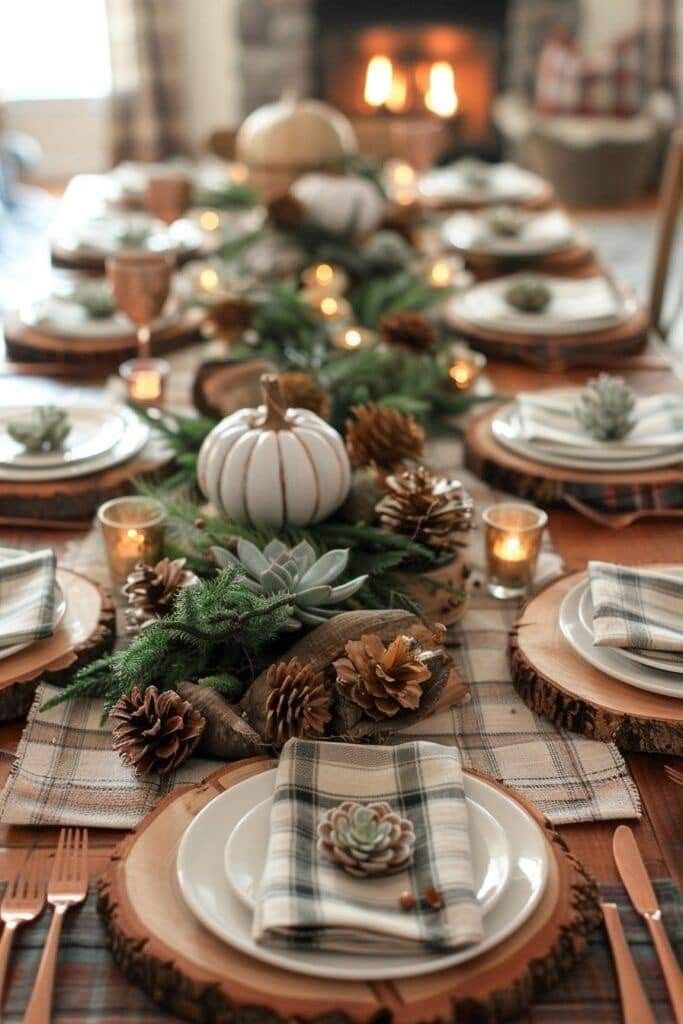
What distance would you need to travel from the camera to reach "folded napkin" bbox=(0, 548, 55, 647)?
44.4 inches

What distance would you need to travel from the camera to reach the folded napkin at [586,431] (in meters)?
1.59

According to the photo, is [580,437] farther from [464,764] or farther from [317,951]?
[317,951]

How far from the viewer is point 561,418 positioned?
166 cm

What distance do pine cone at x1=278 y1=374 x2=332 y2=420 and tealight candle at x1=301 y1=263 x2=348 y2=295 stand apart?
0.76m

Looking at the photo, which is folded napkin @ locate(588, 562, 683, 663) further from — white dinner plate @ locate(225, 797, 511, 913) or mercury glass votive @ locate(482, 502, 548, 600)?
white dinner plate @ locate(225, 797, 511, 913)

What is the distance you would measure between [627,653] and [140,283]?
43.4 inches

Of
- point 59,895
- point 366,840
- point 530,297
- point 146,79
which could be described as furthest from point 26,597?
point 146,79

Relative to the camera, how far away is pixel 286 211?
2428 millimetres

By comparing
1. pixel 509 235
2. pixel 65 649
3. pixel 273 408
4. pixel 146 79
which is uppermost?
pixel 273 408

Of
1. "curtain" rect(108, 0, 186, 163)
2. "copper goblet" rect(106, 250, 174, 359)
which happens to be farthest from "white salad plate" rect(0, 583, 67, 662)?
"curtain" rect(108, 0, 186, 163)

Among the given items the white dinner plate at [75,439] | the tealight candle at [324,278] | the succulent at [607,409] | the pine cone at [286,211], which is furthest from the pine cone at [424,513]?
the pine cone at [286,211]

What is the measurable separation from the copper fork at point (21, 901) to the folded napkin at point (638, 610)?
0.52 m

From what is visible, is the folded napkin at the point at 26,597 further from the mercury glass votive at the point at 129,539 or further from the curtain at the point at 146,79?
the curtain at the point at 146,79

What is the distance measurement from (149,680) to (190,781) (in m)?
0.11
